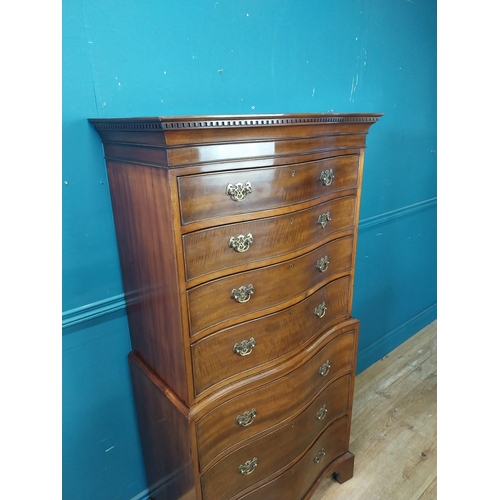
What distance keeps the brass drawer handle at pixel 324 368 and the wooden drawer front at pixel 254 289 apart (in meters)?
0.35

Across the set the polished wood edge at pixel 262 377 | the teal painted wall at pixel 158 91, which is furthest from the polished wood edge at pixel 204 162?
the polished wood edge at pixel 262 377

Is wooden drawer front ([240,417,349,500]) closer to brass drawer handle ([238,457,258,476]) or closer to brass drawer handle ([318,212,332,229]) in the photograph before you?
brass drawer handle ([238,457,258,476])

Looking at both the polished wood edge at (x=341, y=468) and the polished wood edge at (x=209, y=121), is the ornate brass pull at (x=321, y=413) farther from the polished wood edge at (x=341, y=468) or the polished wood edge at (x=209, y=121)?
the polished wood edge at (x=209, y=121)

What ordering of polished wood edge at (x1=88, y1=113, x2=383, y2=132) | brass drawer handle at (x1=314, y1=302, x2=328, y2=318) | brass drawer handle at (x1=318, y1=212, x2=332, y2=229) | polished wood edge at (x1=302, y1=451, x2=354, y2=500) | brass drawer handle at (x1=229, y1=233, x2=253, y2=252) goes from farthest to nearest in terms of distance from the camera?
polished wood edge at (x1=302, y1=451, x2=354, y2=500) → brass drawer handle at (x1=314, y1=302, x2=328, y2=318) → brass drawer handle at (x1=318, y1=212, x2=332, y2=229) → brass drawer handle at (x1=229, y1=233, x2=253, y2=252) → polished wood edge at (x1=88, y1=113, x2=383, y2=132)

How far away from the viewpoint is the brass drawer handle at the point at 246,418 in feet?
4.05

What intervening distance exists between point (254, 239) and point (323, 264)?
0.37 metres

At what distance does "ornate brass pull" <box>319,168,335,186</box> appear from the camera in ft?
4.03

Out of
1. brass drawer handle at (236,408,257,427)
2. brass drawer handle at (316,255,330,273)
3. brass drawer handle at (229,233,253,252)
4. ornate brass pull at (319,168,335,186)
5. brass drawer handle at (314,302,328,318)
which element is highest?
Result: ornate brass pull at (319,168,335,186)

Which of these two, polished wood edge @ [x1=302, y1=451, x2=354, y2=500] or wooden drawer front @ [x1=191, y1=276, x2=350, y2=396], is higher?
wooden drawer front @ [x1=191, y1=276, x2=350, y2=396]

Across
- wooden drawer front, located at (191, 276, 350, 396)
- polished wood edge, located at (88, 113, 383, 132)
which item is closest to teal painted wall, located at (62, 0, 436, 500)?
polished wood edge, located at (88, 113, 383, 132)

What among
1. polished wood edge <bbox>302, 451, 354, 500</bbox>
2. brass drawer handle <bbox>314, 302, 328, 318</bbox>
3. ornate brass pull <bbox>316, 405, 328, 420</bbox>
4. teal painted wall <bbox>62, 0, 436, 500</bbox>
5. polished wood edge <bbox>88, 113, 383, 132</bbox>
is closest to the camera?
polished wood edge <bbox>88, 113, 383, 132</bbox>

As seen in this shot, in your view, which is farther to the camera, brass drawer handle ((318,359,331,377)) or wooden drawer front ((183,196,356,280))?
brass drawer handle ((318,359,331,377))

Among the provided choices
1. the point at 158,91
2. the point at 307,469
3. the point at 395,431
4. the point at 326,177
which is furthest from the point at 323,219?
the point at 395,431
